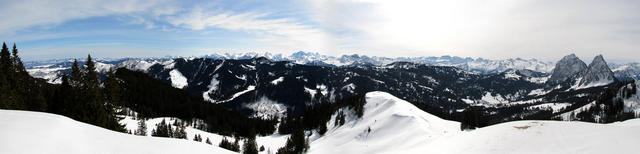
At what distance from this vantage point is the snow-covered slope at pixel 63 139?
1314 centimetres

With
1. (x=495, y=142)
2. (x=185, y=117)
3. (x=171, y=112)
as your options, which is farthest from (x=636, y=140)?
(x=171, y=112)

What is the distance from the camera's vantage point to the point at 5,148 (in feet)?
40.5

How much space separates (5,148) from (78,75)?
144 ft

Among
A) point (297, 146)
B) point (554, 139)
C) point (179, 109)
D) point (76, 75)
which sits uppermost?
point (76, 75)

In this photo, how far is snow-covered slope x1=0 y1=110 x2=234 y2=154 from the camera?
43.1ft

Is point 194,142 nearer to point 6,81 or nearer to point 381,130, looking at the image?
point 6,81

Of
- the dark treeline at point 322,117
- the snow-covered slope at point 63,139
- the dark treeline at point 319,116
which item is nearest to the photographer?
the snow-covered slope at point 63,139

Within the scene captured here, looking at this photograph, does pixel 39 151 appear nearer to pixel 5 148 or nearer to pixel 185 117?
pixel 5 148

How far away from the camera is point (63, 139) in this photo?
14.3m

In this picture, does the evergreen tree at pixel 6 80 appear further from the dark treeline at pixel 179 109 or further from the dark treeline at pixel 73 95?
the dark treeline at pixel 179 109

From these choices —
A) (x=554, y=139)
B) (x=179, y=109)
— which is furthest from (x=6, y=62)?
(x=179, y=109)

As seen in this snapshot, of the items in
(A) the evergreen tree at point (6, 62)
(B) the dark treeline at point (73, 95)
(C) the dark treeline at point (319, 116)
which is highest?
(A) the evergreen tree at point (6, 62)

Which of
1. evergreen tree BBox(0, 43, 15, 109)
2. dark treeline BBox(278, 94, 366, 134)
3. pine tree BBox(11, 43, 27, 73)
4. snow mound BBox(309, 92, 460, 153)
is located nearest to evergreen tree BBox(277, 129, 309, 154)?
snow mound BBox(309, 92, 460, 153)

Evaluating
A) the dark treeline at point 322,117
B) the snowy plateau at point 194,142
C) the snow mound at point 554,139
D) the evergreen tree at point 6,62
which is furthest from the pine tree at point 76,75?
the dark treeline at point 322,117
